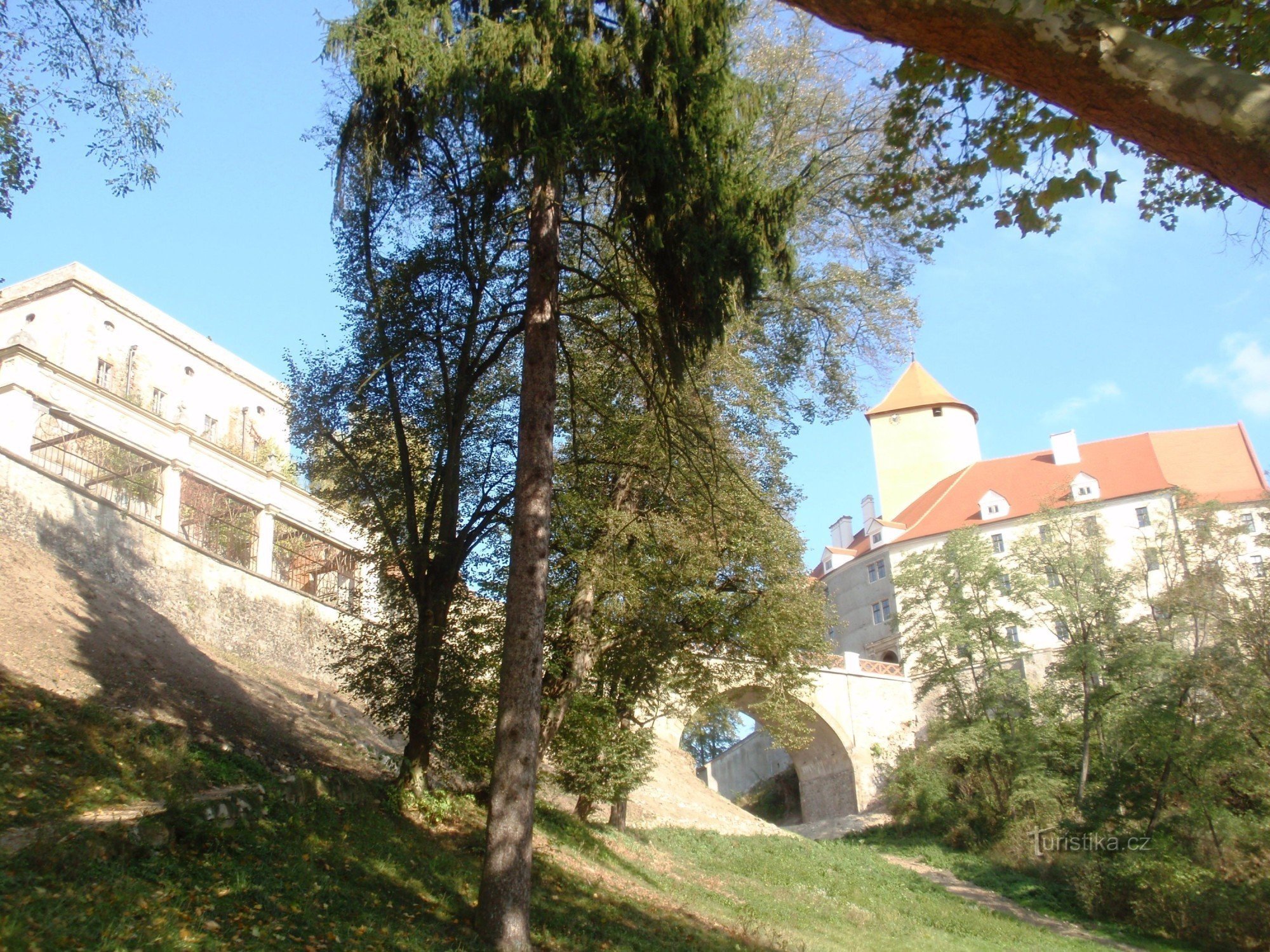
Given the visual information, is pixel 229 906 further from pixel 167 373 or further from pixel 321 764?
pixel 167 373

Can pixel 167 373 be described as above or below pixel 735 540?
above

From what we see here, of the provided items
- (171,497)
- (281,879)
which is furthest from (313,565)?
(281,879)

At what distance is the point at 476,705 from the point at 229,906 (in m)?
5.06

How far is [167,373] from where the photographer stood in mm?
36188

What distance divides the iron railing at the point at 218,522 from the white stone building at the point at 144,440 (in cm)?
3

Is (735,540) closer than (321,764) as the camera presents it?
No

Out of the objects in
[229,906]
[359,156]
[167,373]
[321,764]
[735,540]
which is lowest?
[229,906]

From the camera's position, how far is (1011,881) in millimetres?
27781

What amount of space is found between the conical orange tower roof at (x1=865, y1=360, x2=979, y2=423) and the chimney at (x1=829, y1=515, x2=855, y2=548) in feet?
20.1

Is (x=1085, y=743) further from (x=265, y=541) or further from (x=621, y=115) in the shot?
(x=621, y=115)

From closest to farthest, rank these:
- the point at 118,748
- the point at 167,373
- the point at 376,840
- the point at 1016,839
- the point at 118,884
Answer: the point at 118,884 → the point at 118,748 → the point at 376,840 → the point at 1016,839 → the point at 167,373

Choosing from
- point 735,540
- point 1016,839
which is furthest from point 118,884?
point 1016,839

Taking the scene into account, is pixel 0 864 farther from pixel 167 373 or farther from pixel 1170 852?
pixel 167 373

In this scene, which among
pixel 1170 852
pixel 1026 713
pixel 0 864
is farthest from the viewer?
pixel 1026 713
